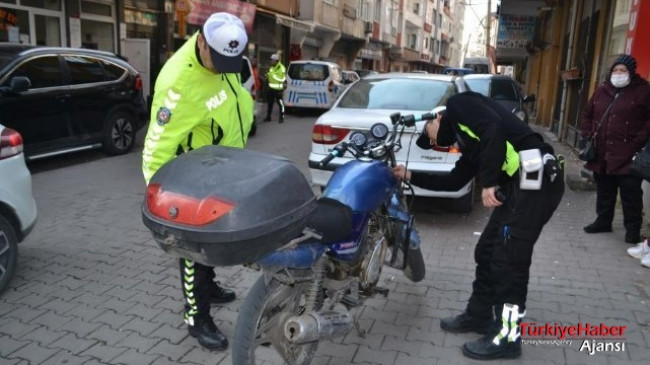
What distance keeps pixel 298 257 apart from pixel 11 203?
97.2 inches

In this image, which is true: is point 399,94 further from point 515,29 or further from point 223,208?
point 515,29

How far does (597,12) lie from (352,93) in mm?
6536

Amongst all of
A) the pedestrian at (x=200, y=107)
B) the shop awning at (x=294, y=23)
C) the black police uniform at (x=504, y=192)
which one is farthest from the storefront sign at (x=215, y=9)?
the black police uniform at (x=504, y=192)

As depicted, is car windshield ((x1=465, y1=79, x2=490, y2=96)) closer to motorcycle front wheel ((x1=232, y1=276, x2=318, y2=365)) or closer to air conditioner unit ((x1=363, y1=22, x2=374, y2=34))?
motorcycle front wheel ((x1=232, y1=276, x2=318, y2=365))

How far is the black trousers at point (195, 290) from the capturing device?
10.1 ft

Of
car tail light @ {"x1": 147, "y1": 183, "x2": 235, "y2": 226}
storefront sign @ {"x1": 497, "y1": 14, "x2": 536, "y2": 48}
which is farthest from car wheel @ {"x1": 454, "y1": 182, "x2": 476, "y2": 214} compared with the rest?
storefront sign @ {"x1": 497, "y1": 14, "x2": 536, "y2": 48}

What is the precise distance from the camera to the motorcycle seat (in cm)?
257

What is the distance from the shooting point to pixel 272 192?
217cm

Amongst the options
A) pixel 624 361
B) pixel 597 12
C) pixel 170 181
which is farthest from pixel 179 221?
pixel 597 12

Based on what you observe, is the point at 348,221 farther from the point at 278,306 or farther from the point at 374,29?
the point at 374,29

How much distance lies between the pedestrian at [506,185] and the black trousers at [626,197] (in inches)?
105

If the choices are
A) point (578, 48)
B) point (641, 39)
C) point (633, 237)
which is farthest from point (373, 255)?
point (578, 48)

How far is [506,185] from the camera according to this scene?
305cm

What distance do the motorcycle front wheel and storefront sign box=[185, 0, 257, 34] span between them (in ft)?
44.8
